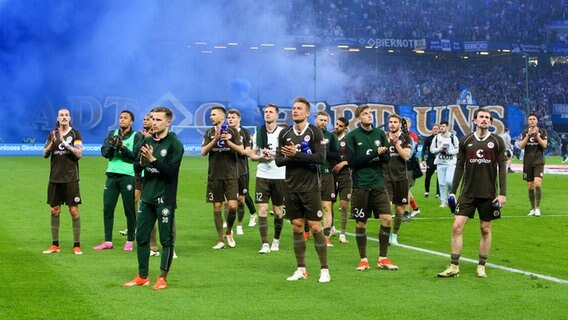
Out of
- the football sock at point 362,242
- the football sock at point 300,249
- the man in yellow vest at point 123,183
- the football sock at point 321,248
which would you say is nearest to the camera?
the football sock at point 321,248

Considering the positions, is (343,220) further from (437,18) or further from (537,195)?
(437,18)

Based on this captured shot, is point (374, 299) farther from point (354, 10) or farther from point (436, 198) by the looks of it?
point (354, 10)

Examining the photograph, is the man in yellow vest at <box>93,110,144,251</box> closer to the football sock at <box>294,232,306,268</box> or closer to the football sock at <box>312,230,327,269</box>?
the football sock at <box>294,232,306,268</box>

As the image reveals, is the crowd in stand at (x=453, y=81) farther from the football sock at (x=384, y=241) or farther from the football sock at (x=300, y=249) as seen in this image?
the football sock at (x=300, y=249)

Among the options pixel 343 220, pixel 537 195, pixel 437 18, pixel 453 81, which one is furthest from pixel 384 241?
pixel 437 18

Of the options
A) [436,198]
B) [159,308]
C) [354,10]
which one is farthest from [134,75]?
[159,308]

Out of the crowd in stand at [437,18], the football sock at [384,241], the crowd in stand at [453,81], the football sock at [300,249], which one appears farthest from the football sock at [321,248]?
the crowd in stand at [453,81]

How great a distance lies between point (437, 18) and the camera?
76.1 m

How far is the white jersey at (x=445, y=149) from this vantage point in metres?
24.3

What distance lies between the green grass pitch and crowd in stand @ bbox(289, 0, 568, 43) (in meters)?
53.4

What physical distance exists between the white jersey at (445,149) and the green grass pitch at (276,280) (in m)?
4.25

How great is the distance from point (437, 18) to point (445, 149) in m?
53.6

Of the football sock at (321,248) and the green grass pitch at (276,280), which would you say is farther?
the football sock at (321,248)

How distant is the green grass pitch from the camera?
33.1 ft
